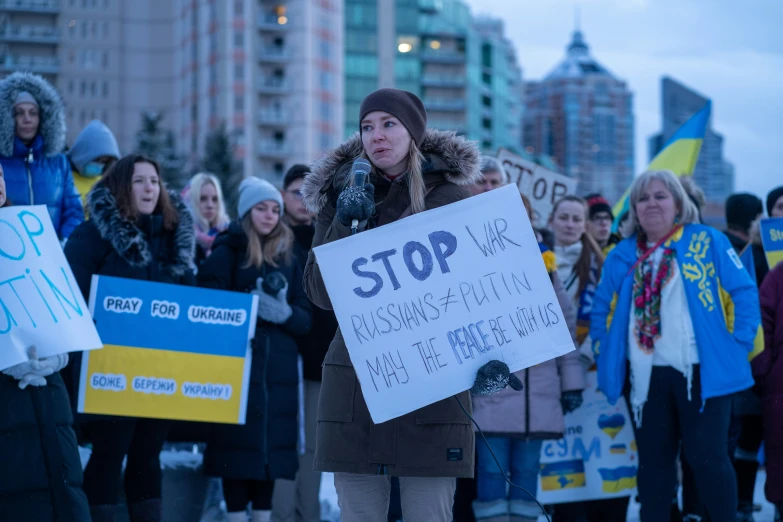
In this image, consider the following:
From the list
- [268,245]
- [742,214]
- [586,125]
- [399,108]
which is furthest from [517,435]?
[586,125]

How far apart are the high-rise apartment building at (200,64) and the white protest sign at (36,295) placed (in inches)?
2675

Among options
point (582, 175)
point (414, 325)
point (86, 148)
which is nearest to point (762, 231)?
point (414, 325)

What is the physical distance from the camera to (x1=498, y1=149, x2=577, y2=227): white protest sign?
27.5 feet

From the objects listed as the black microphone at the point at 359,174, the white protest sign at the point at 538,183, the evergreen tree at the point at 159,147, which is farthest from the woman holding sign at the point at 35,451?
the evergreen tree at the point at 159,147

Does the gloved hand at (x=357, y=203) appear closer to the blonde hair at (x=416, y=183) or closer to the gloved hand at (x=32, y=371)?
the blonde hair at (x=416, y=183)

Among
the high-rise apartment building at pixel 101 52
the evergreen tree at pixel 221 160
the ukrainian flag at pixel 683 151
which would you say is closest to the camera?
the ukrainian flag at pixel 683 151

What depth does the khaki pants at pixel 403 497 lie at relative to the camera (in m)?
3.96

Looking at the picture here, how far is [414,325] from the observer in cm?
400

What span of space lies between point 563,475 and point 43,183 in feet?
13.3

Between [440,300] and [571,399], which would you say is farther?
[571,399]

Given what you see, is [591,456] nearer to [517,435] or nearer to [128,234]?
[517,435]

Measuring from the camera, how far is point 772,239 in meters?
7.25

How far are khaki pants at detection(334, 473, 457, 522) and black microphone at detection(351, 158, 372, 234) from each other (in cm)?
99

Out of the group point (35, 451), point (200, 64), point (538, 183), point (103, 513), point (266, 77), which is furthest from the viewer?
point (266, 77)
